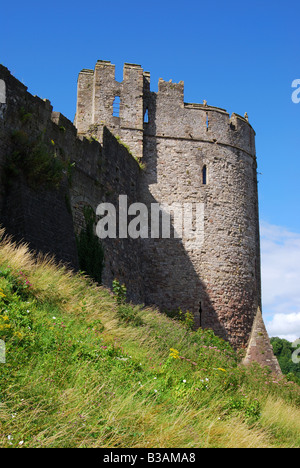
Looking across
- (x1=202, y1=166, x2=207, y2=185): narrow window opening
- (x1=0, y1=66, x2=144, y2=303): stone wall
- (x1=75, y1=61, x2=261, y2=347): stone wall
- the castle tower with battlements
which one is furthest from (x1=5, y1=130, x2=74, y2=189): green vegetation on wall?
(x1=202, y1=166, x2=207, y2=185): narrow window opening

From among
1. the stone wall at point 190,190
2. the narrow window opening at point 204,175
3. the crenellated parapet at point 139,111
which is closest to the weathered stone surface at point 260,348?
the stone wall at point 190,190

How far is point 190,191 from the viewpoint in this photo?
20234 millimetres

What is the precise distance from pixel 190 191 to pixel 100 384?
1441 centimetres

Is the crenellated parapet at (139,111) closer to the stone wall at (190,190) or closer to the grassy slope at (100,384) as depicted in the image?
the stone wall at (190,190)

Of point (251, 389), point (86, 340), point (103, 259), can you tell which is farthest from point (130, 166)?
point (86, 340)

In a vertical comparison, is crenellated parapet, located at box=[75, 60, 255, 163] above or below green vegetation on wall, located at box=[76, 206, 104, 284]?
above

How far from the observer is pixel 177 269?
1947 centimetres

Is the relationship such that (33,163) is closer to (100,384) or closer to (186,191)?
(100,384)

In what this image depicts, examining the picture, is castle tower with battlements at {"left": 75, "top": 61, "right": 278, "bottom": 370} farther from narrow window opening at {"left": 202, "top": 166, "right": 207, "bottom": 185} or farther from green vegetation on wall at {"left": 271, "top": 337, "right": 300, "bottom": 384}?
green vegetation on wall at {"left": 271, "top": 337, "right": 300, "bottom": 384}

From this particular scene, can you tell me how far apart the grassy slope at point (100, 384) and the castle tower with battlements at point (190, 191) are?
28.3 ft

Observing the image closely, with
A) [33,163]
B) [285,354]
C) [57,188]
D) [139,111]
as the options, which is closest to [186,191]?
[139,111]

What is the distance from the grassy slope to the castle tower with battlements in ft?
28.3

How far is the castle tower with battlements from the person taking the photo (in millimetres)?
19406

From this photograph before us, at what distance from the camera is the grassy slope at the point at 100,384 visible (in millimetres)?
5383
